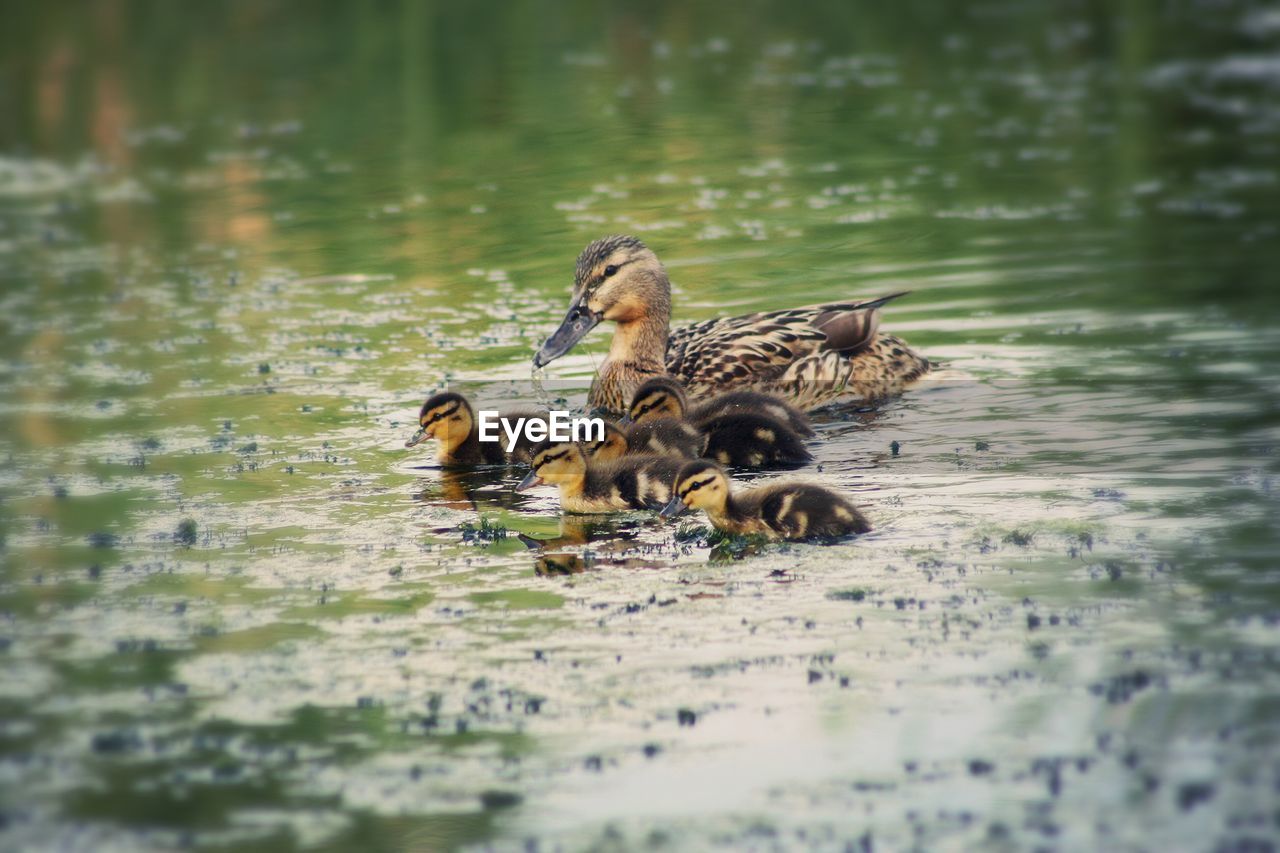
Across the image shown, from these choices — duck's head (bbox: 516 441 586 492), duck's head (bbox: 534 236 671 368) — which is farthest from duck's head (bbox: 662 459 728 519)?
duck's head (bbox: 534 236 671 368)

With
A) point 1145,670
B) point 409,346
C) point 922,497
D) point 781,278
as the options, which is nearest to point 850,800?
point 1145,670

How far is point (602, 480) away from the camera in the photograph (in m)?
6.54

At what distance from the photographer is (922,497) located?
6.31m

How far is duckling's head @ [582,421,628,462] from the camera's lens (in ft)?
23.4

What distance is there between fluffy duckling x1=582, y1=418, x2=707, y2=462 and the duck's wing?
954 mm

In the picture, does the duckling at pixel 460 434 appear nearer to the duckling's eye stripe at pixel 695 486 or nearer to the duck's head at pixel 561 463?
the duck's head at pixel 561 463

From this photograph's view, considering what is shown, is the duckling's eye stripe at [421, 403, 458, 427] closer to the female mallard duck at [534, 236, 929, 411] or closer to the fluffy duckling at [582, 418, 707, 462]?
the fluffy duckling at [582, 418, 707, 462]

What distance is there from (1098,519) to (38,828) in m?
3.27

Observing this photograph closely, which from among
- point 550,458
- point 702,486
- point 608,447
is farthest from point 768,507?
point 608,447

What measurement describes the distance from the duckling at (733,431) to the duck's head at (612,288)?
1.02m

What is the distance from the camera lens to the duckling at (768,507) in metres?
5.88

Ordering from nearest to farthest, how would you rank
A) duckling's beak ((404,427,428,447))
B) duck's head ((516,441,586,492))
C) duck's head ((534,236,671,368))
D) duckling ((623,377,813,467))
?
duck's head ((516,441,586,492)) < duckling ((623,377,813,467)) < duckling's beak ((404,427,428,447)) < duck's head ((534,236,671,368))

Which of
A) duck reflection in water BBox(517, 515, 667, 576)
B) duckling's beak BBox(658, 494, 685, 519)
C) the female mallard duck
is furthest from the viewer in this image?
the female mallard duck

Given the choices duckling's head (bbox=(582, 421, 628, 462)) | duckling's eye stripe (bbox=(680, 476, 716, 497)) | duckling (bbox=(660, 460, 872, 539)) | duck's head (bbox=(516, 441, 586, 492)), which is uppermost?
duckling's head (bbox=(582, 421, 628, 462))
